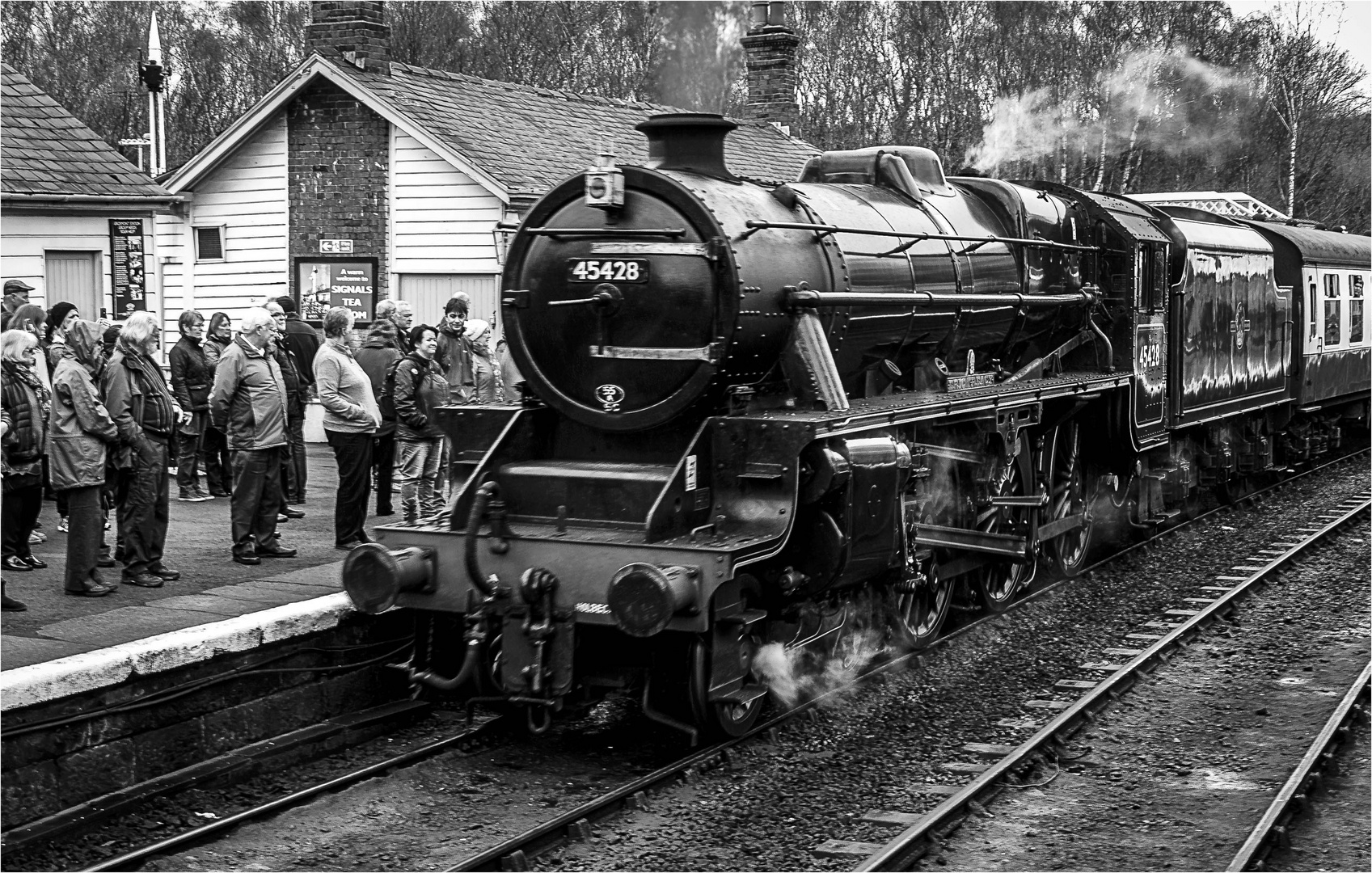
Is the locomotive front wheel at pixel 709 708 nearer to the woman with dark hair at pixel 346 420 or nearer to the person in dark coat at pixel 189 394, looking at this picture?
the woman with dark hair at pixel 346 420

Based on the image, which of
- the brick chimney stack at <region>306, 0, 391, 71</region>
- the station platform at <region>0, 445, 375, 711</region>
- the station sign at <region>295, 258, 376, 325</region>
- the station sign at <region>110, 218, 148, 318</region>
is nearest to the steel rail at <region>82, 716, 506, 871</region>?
the station platform at <region>0, 445, 375, 711</region>

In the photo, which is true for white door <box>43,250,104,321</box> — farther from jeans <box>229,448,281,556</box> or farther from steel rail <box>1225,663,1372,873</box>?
steel rail <box>1225,663,1372,873</box>

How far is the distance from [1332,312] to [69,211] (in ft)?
47.6

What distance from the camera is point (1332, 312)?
17594mm

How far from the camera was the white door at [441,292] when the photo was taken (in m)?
15.5

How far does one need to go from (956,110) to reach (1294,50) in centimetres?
754

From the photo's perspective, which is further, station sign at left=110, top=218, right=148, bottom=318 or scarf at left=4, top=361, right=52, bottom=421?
station sign at left=110, top=218, right=148, bottom=318

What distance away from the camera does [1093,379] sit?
10234mm

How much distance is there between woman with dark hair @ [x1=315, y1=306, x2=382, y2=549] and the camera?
932 cm

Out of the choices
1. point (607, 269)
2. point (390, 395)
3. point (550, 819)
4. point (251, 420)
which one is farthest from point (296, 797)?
point (390, 395)

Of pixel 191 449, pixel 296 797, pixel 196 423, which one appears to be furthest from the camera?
Result: pixel 191 449

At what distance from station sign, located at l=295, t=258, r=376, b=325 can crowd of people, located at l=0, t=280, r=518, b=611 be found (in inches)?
170

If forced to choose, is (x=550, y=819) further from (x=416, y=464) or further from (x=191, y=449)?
(x=191, y=449)

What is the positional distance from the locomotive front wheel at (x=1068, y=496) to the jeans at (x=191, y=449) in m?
6.53
